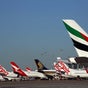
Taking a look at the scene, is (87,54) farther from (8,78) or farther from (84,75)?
(8,78)

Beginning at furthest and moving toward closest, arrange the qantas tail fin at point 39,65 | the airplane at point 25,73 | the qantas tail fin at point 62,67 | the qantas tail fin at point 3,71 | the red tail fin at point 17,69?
the qantas tail fin at point 3,71 → the qantas tail fin at point 39,65 → the airplane at point 25,73 → the red tail fin at point 17,69 → the qantas tail fin at point 62,67

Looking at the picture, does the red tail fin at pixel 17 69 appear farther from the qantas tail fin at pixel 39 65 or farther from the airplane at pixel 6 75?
the qantas tail fin at pixel 39 65

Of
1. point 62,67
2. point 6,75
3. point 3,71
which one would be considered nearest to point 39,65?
point 62,67

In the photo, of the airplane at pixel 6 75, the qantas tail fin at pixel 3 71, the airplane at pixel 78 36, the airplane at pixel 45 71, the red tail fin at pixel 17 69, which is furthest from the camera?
the qantas tail fin at pixel 3 71

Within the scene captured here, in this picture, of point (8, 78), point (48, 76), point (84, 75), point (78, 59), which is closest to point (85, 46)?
point (78, 59)

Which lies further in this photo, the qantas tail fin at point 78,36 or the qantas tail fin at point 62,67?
the qantas tail fin at point 62,67

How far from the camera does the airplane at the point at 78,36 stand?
2638cm

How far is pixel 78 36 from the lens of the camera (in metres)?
27.2

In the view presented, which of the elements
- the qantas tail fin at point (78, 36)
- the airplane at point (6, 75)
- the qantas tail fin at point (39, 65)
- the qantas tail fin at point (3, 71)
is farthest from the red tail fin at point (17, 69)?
the qantas tail fin at point (78, 36)

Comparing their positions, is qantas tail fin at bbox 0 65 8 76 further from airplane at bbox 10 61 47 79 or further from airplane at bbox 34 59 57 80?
airplane at bbox 34 59 57 80

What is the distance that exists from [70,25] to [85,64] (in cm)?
380

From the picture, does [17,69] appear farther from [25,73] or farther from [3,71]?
[3,71]

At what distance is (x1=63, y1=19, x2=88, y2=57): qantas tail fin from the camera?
86.8 feet

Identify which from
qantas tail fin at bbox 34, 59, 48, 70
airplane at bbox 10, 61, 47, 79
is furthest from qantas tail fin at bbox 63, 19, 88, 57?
qantas tail fin at bbox 34, 59, 48, 70
